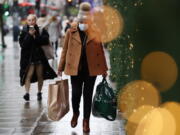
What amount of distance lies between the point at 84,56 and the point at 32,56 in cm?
329

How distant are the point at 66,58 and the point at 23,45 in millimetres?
2867

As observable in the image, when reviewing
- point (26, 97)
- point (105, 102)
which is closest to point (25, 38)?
point (26, 97)

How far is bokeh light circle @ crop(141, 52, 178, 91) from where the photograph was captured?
17.1ft

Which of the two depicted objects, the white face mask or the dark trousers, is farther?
the dark trousers

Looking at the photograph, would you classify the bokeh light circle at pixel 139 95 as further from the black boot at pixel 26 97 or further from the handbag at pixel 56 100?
the black boot at pixel 26 97

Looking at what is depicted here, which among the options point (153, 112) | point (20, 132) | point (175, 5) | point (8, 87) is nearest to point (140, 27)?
point (153, 112)

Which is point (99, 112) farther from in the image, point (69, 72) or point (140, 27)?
point (140, 27)

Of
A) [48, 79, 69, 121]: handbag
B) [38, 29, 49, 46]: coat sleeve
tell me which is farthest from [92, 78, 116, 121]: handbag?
[38, 29, 49, 46]: coat sleeve

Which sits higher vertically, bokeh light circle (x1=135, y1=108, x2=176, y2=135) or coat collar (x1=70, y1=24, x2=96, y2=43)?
coat collar (x1=70, y1=24, x2=96, y2=43)

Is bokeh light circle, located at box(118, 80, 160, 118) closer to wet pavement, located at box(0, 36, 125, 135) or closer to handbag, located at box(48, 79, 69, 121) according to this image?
wet pavement, located at box(0, 36, 125, 135)

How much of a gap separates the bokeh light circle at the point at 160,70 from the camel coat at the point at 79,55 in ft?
5.25

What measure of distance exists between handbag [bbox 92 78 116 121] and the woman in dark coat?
3305mm

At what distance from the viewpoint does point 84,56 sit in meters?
8.20

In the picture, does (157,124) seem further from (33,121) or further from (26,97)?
(26,97)
